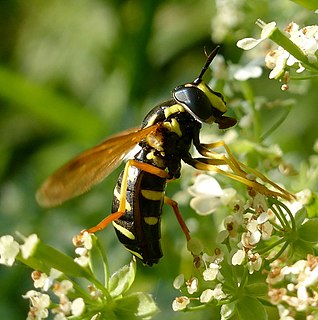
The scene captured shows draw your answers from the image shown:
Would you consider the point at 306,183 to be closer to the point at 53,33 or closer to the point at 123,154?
the point at 123,154

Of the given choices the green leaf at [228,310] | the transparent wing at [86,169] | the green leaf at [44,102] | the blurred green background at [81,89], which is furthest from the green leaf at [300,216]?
the green leaf at [44,102]

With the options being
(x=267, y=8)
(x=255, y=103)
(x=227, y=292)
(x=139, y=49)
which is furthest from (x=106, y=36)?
(x=227, y=292)

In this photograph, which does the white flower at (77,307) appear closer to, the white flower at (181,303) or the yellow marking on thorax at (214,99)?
the white flower at (181,303)

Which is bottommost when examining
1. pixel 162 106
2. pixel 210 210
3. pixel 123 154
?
pixel 210 210

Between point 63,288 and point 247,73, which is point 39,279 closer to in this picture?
point 63,288

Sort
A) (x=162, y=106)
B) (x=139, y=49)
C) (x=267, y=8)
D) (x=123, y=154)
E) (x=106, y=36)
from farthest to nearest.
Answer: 1. (x=106, y=36)
2. (x=139, y=49)
3. (x=267, y=8)
4. (x=162, y=106)
5. (x=123, y=154)

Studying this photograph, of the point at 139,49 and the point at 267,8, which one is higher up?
the point at 139,49

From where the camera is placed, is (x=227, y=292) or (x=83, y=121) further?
(x=83, y=121)
